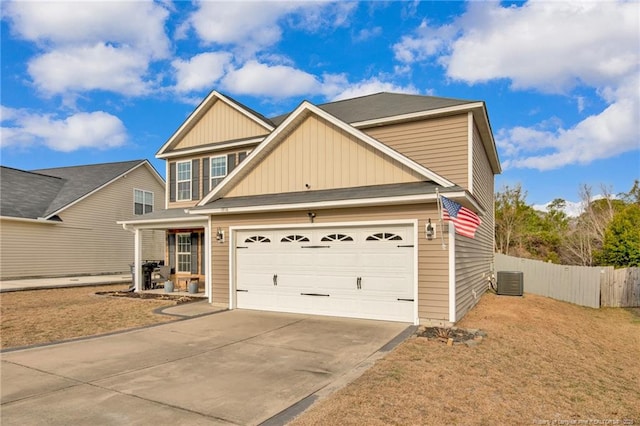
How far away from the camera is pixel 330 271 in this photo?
32.7ft

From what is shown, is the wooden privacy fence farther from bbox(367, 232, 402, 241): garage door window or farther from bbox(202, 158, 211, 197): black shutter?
bbox(202, 158, 211, 197): black shutter

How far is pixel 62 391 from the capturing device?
16.1 feet

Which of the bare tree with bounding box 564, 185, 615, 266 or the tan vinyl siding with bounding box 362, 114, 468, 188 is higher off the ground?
the tan vinyl siding with bounding box 362, 114, 468, 188

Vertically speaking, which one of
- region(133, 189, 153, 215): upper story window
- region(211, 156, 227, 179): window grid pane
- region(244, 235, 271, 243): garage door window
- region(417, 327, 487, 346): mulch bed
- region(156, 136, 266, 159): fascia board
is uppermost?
region(156, 136, 266, 159): fascia board

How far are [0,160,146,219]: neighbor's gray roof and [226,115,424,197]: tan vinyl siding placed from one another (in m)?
15.6

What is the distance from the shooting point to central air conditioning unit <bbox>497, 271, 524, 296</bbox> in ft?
49.0

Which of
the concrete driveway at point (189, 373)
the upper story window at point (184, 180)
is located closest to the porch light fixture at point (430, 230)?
the concrete driveway at point (189, 373)

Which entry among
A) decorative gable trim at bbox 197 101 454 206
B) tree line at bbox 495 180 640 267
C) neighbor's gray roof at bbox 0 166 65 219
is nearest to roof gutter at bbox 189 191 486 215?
decorative gable trim at bbox 197 101 454 206

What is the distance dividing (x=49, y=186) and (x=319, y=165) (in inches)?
841

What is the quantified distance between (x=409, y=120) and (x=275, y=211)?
5197mm

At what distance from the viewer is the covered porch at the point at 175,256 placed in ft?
49.1

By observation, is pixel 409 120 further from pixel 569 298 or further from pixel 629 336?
pixel 569 298

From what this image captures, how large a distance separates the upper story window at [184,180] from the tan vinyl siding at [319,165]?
6036mm

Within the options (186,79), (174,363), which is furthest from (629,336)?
(186,79)
